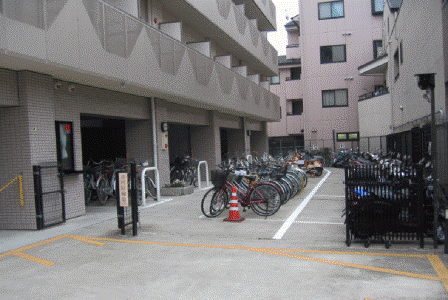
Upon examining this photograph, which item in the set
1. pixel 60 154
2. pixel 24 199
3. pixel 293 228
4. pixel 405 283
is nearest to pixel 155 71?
pixel 60 154

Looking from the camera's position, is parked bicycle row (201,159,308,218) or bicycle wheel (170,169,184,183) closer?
parked bicycle row (201,159,308,218)

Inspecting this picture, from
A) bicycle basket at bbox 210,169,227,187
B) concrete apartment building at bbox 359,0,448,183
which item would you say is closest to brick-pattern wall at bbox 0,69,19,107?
bicycle basket at bbox 210,169,227,187

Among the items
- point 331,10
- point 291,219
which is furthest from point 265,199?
point 331,10

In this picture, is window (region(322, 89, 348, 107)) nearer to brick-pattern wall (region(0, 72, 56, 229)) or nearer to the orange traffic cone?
the orange traffic cone

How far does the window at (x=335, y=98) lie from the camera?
32.8 metres

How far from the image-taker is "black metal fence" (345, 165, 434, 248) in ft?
21.3

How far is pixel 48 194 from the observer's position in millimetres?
8523

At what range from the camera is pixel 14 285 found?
5137 mm

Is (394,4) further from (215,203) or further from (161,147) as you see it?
(215,203)

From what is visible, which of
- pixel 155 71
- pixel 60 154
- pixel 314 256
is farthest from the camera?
pixel 155 71

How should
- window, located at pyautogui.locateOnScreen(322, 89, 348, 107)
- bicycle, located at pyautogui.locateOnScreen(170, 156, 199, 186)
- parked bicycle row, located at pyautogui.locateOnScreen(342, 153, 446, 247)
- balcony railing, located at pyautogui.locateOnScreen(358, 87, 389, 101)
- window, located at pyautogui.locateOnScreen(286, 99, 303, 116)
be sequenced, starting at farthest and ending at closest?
window, located at pyautogui.locateOnScreen(286, 99, 303, 116), window, located at pyautogui.locateOnScreen(322, 89, 348, 107), balcony railing, located at pyautogui.locateOnScreen(358, 87, 389, 101), bicycle, located at pyautogui.locateOnScreen(170, 156, 199, 186), parked bicycle row, located at pyautogui.locateOnScreen(342, 153, 446, 247)

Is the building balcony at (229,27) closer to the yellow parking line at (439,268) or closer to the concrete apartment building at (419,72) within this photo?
the concrete apartment building at (419,72)

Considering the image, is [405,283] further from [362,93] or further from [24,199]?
[362,93]

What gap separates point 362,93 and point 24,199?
28365 mm
